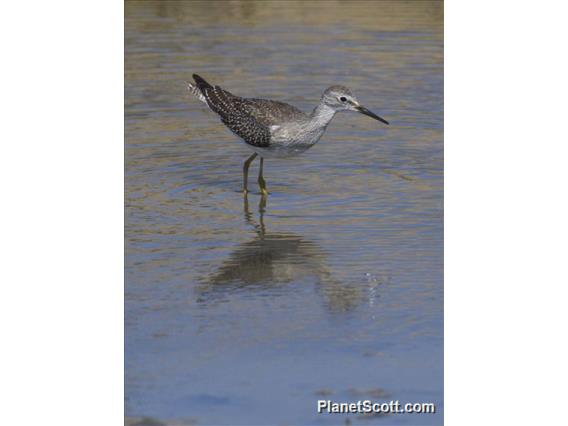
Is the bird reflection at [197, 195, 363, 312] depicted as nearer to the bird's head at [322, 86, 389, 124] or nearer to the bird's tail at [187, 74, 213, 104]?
the bird's head at [322, 86, 389, 124]

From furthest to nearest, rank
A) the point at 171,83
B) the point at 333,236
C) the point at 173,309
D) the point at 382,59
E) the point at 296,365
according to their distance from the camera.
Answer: the point at 382,59 → the point at 171,83 → the point at 333,236 → the point at 173,309 → the point at 296,365

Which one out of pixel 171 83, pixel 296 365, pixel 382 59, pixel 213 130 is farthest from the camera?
pixel 382 59

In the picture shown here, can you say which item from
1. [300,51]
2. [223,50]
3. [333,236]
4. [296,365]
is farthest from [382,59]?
[296,365]

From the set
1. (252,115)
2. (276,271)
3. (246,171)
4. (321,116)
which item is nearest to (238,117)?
(252,115)

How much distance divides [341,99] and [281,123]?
64 centimetres

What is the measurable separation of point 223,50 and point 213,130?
3.26 meters

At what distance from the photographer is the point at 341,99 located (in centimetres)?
1052

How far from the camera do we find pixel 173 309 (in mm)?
8016

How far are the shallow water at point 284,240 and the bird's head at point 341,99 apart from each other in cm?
81

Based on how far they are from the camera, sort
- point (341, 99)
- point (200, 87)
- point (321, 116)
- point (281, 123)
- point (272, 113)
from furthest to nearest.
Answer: point (200, 87) → point (272, 113) → point (281, 123) → point (321, 116) → point (341, 99)

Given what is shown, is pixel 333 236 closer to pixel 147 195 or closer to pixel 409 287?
pixel 409 287

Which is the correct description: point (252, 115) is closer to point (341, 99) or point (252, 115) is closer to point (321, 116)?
point (321, 116)

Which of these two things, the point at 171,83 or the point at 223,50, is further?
the point at 223,50

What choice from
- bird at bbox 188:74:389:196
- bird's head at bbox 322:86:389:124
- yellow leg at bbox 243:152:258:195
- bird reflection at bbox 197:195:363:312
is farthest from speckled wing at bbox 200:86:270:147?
bird reflection at bbox 197:195:363:312
